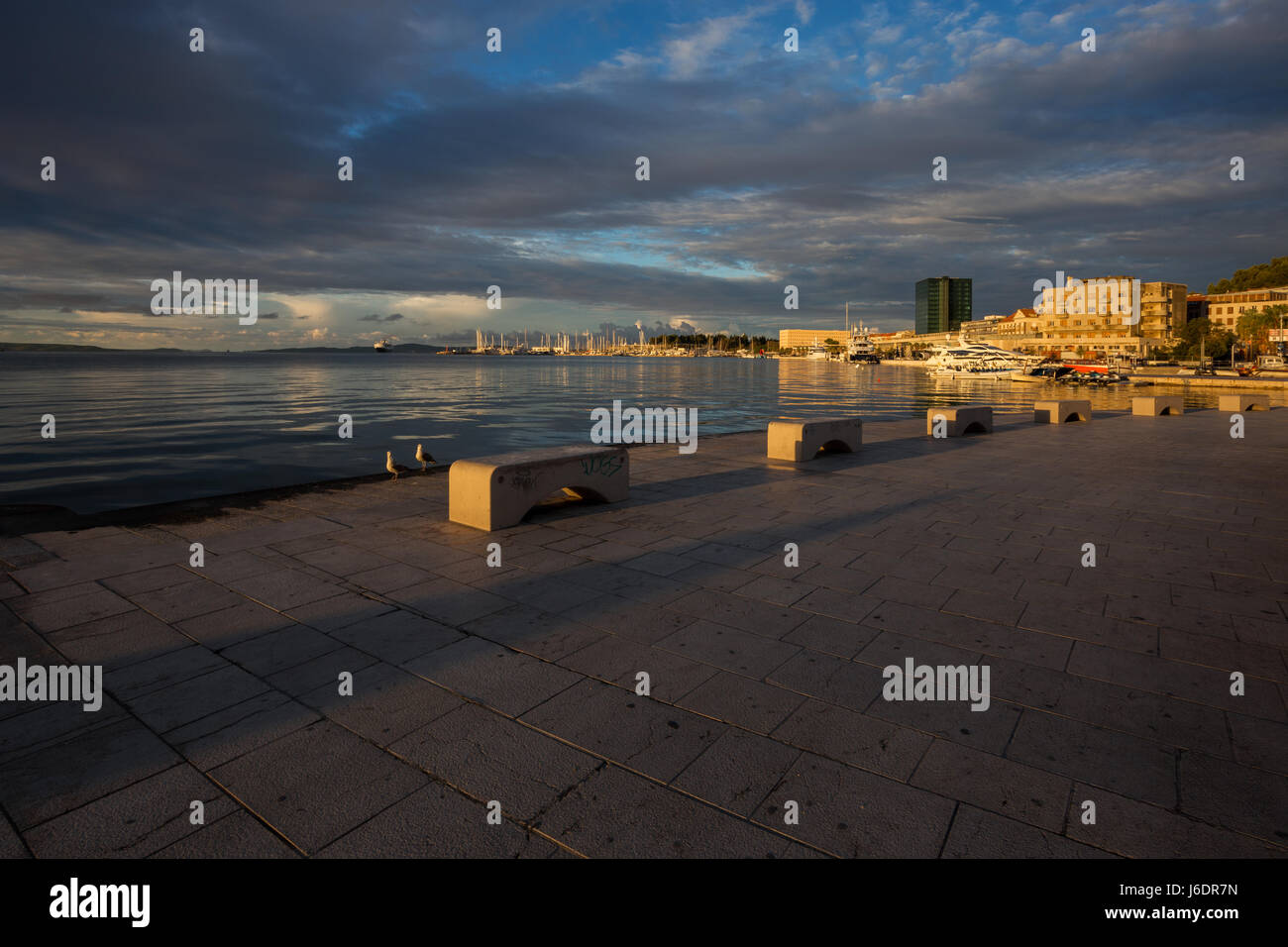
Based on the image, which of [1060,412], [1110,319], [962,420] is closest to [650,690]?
[962,420]

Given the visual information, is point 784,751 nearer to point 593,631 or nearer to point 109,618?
point 593,631

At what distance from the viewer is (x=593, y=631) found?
567 cm

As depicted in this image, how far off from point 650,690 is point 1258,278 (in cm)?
18854

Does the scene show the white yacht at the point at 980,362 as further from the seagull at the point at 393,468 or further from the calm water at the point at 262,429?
the seagull at the point at 393,468

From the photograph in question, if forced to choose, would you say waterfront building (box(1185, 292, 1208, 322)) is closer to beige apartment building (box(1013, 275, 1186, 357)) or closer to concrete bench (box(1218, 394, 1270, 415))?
beige apartment building (box(1013, 275, 1186, 357))

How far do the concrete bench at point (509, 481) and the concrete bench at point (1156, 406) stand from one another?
26.8 meters

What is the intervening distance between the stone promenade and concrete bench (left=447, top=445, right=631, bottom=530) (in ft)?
1.20

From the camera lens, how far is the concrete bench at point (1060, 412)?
24.6m

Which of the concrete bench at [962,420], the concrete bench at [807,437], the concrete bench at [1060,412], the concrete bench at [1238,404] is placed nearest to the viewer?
the concrete bench at [807,437]

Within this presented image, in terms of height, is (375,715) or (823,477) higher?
(823,477)

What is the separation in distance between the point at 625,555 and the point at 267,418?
101 feet

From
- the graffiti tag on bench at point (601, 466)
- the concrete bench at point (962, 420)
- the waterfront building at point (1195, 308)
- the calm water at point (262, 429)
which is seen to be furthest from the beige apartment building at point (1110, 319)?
the graffiti tag on bench at point (601, 466)

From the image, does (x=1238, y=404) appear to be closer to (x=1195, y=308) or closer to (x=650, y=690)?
(x=650, y=690)
